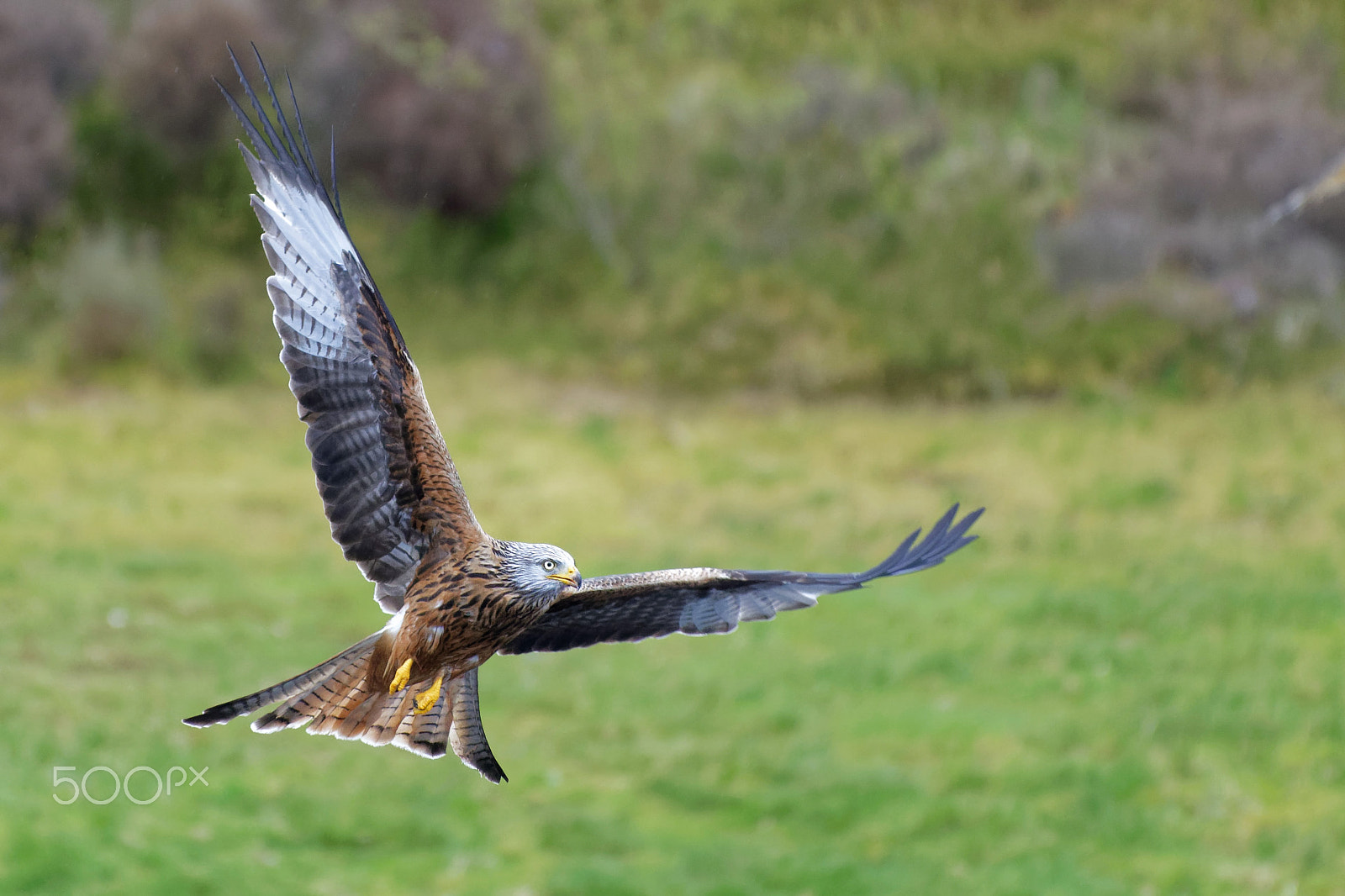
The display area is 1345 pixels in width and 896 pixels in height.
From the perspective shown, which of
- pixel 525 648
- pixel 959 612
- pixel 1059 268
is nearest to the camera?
pixel 525 648

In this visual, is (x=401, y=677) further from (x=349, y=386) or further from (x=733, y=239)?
(x=733, y=239)

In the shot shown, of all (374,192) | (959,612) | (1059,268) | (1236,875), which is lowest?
(1236,875)

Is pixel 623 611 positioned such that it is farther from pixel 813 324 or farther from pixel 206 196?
pixel 206 196

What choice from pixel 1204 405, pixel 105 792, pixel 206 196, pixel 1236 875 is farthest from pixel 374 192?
pixel 1236 875

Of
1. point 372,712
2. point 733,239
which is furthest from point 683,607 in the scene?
point 733,239

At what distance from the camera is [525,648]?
14.2 feet

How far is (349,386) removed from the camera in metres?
3.81

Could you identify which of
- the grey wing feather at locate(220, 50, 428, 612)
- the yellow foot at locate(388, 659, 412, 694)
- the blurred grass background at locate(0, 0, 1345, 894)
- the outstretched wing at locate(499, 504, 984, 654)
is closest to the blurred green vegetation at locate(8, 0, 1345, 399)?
the blurred grass background at locate(0, 0, 1345, 894)

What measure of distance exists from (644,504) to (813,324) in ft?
19.6

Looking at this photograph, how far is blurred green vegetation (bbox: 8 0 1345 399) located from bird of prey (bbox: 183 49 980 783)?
1404 centimetres

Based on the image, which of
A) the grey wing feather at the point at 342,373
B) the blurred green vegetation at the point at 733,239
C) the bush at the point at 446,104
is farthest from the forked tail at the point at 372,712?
the bush at the point at 446,104

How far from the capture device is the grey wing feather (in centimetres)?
371

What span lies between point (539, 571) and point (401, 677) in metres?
0.39

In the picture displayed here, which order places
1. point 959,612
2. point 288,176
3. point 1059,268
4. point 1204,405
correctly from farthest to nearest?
point 1059,268 → point 1204,405 → point 959,612 → point 288,176
